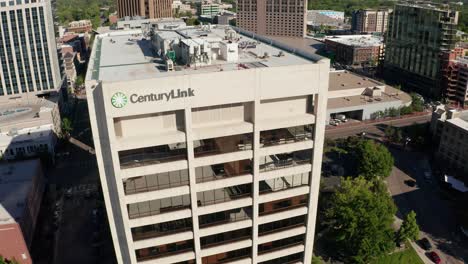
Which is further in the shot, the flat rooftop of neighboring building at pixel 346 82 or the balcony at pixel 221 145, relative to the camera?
the flat rooftop of neighboring building at pixel 346 82

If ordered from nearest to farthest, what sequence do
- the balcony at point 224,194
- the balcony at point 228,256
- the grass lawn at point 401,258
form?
the balcony at point 224,194 < the balcony at point 228,256 < the grass lawn at point 401,258

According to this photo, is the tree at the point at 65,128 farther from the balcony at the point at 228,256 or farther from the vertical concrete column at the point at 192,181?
the vertical concrete column at the point at 192,181

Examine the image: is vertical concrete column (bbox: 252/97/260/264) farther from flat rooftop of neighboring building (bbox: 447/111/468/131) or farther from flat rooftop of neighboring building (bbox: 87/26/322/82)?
flat rooftop of neighboring building (bbox: 447/111/468/131)

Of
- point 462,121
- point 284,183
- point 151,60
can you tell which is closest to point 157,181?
point 284,183

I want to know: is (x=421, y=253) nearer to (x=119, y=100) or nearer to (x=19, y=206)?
(x=119, y=100)

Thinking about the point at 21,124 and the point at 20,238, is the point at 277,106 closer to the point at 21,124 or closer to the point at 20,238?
the point at 20,238

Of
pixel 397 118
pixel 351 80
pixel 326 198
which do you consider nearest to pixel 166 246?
pixel 326 198

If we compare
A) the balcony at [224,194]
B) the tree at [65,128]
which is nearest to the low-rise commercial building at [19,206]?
the tree at [65,128]

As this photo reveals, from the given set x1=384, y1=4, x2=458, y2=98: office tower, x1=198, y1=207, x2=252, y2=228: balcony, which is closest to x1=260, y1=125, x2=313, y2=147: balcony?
x1=198, y1=207, x2=252, y2=228: balcony
